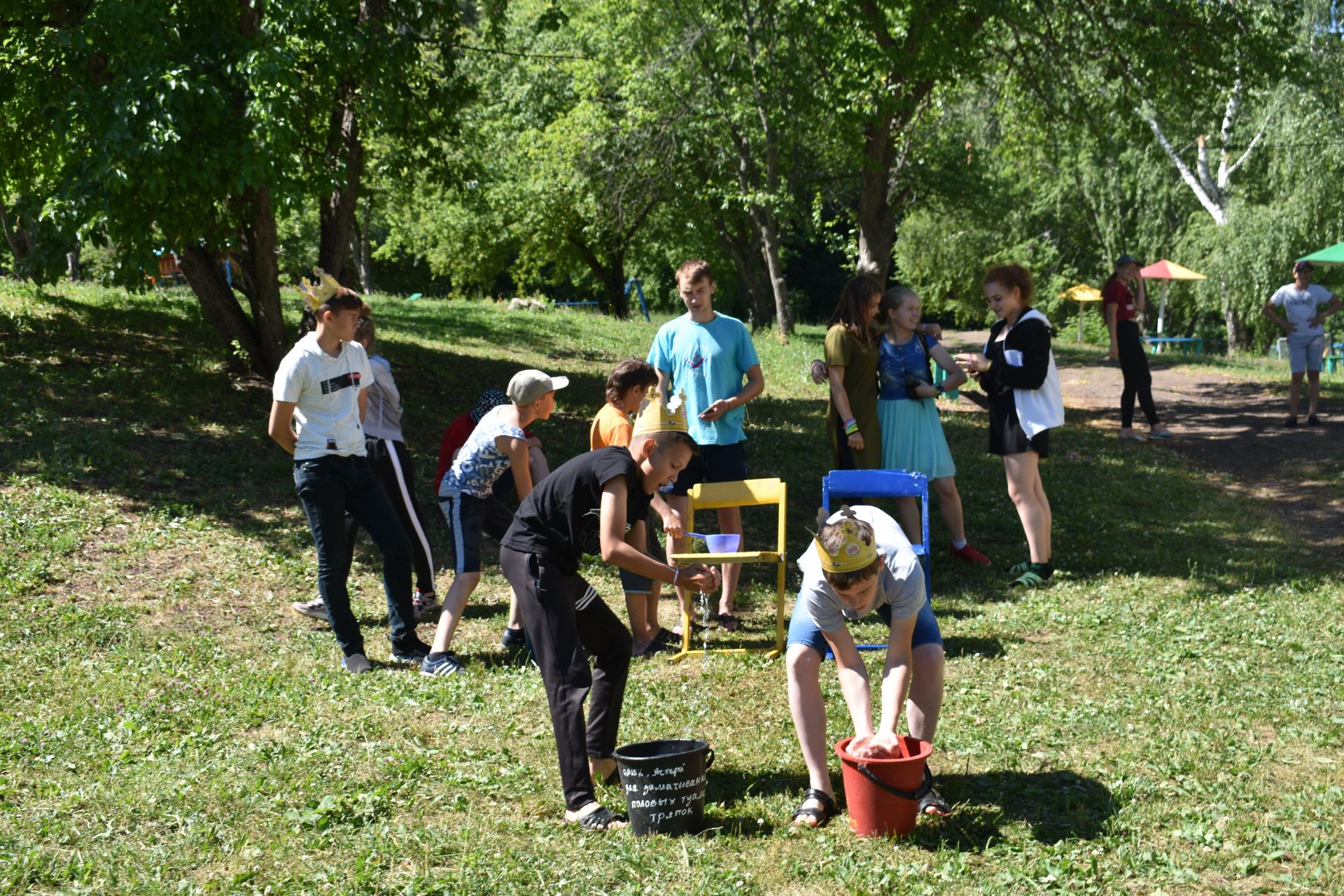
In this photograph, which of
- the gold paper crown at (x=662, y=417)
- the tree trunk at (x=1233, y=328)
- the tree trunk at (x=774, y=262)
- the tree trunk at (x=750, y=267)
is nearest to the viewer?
the gold paper crown at (x=662, y=417)

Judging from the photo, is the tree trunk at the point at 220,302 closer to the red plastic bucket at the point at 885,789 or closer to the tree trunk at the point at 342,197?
the tree trunk at the point at 342,197

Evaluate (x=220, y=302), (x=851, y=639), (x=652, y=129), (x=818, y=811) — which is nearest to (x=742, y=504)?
(x=851, y=639)

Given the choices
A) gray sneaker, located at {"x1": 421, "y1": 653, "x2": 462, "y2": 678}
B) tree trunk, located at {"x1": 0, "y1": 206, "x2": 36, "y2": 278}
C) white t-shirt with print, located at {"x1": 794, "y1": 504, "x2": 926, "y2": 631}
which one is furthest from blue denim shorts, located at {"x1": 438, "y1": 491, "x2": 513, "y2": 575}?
tree trunk, located at {"x1": 0, "y1": 206, "x2": 36, "y2": 278}

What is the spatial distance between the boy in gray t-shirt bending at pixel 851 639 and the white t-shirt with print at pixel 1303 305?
11464 mm

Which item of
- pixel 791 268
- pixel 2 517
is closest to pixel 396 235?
pixel 791 268

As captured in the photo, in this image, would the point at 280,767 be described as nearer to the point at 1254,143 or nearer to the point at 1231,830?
the point at 1231,830

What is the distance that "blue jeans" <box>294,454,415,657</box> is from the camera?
238 inches

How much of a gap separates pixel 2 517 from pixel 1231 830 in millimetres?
7532

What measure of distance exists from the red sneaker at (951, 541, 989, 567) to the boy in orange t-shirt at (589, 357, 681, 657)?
252 cm

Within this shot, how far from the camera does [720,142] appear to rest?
2441 cm

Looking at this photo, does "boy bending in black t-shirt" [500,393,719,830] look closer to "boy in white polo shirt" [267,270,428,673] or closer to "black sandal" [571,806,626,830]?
"black sandal" [571,806,626,830]

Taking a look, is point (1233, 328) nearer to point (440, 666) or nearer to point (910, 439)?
point (910, 439)

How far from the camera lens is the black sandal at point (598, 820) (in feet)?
14.5

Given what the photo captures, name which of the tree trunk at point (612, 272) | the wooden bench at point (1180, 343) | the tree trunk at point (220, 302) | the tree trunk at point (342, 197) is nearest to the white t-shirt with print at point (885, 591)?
the tree trunk at point (220, 302)
